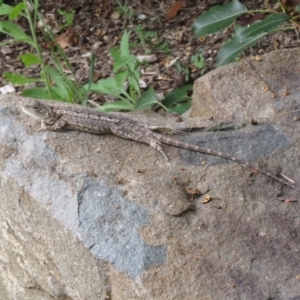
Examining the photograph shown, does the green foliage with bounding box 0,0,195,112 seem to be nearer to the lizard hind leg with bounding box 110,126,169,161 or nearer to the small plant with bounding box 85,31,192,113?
the small plant with bounding box 85,31,192,113

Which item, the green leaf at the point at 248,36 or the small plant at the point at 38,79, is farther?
the small plant at the point at 38,79

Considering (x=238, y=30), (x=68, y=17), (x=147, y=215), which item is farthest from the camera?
(x=68, y=17)

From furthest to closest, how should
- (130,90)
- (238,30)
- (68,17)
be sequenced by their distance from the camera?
(68,17) < (130,90) < (238,30)

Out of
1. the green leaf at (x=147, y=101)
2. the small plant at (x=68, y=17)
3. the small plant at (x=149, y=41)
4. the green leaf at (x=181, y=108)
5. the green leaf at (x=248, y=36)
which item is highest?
the green leaf at (x=248, y=36)

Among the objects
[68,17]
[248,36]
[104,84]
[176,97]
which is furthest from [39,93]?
[68,17]

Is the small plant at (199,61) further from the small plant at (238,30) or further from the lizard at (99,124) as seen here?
the lizard at (99,124)

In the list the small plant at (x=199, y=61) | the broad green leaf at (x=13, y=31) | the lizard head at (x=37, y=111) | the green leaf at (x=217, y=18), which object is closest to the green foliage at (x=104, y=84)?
the broad green leaf at (x=13, y=31)

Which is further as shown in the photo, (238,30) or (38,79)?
(38,79)

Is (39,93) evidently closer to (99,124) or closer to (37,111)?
(37,111)

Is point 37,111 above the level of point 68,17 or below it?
above
